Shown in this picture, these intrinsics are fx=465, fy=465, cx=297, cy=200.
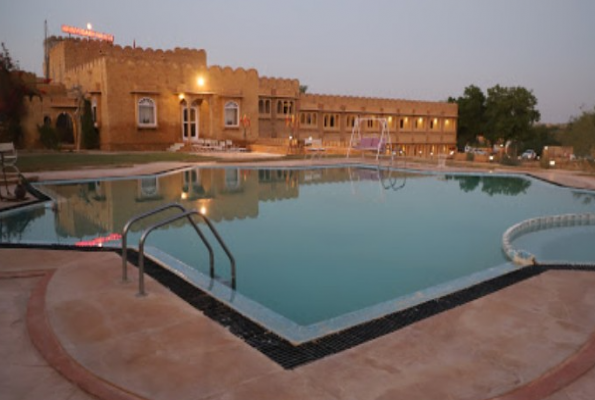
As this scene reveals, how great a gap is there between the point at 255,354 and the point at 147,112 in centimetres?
2661

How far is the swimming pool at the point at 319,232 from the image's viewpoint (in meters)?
5.11

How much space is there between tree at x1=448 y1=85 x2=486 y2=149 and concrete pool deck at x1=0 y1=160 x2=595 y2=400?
51.3m

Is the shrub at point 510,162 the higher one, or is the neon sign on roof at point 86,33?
the neon sign on roof at point 86,33

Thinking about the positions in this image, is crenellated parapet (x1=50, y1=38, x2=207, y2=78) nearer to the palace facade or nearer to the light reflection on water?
the palace facade

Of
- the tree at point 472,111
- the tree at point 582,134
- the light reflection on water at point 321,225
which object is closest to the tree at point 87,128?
the light reflection on water at point 321,225

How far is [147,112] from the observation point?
27734mm

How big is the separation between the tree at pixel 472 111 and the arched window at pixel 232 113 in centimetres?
3128

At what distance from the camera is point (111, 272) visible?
5086mm

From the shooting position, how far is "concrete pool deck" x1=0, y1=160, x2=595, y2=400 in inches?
114

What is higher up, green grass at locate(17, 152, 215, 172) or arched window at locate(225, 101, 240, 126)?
arched window at locate(225, 101, 240, 126)

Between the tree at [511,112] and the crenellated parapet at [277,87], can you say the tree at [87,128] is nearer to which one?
the crenellated parapet at [277,87]

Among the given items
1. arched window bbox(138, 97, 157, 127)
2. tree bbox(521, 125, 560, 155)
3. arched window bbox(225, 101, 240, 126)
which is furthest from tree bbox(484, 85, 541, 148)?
arched window bbox(138, 97, 157, 127)

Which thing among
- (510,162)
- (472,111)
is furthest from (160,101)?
(472,111)

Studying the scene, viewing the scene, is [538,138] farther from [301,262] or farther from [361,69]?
[301,262]
